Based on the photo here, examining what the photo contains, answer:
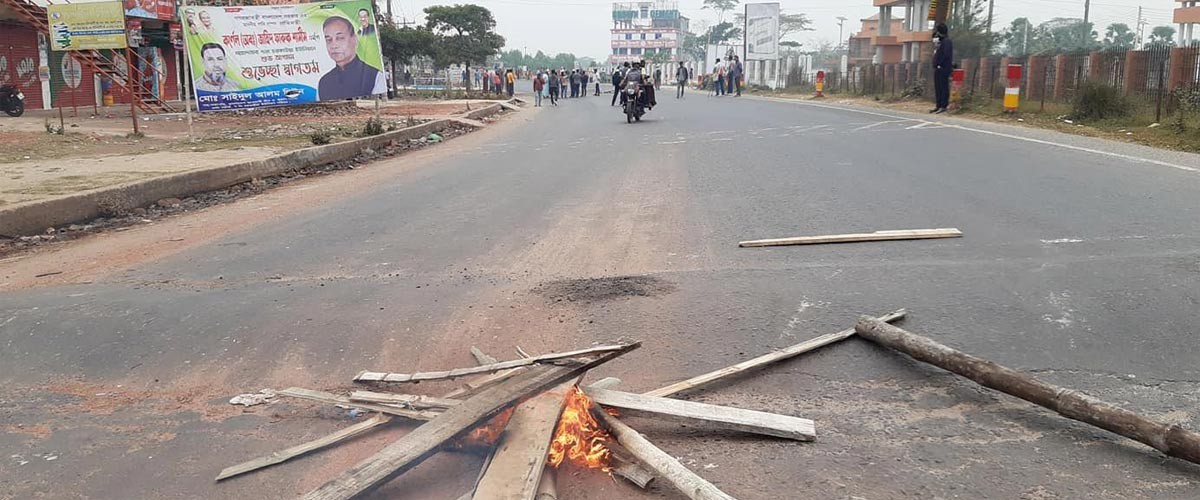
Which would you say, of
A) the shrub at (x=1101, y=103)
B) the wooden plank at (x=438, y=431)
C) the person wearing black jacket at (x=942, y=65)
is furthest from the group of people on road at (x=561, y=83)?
the wooden plank at (x=438, y=431)

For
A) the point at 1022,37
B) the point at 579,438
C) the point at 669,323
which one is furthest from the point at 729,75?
the point at 579,438

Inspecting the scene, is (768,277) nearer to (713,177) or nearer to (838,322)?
(838,322)

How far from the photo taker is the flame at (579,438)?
2941mm

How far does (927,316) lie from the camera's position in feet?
14.2

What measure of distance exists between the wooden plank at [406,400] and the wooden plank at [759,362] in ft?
2.57

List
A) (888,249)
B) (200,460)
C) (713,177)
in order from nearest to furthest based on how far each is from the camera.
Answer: (200,460) < (888,249) < (713,177)

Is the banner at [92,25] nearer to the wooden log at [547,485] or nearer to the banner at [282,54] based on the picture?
the banner at [282,54]

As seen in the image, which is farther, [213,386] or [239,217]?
Result: [239,217]

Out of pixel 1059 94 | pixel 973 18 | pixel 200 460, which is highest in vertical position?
pixel 973 18

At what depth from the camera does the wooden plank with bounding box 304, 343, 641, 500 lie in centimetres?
263

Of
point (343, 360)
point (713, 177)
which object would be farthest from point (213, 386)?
point (713, 177)

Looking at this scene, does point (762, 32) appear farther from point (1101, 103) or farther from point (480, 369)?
point (480, 369)

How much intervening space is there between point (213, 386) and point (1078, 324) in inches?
158

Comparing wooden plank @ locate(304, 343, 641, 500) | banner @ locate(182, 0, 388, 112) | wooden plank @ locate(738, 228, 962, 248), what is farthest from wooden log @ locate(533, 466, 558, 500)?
banner @ locate(182, 0, 388, 112)
